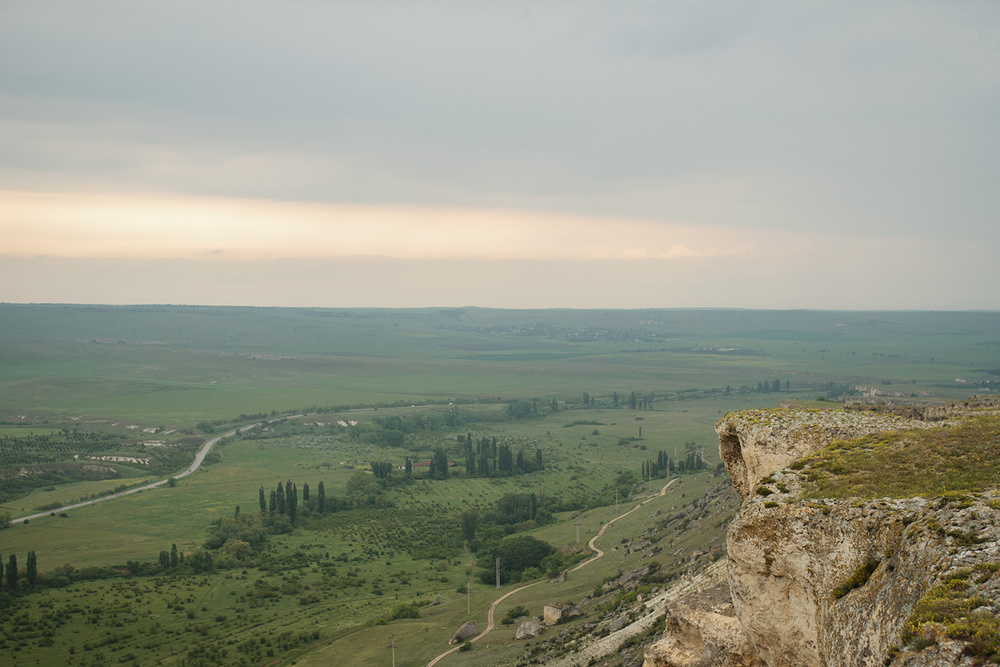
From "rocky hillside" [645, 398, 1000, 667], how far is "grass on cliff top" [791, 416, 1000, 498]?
1.4 inches

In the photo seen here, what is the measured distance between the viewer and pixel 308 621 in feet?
193

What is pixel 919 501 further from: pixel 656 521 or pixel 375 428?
pixel 375 428

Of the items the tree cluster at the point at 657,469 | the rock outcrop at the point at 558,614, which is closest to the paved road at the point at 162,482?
the tree cluster at the point at 657,469

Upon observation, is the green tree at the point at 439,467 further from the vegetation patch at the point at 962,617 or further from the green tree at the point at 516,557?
the vegetation patch at the point at 962,617

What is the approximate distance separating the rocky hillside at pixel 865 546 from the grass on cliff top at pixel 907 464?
4 cm

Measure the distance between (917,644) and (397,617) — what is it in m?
52.3

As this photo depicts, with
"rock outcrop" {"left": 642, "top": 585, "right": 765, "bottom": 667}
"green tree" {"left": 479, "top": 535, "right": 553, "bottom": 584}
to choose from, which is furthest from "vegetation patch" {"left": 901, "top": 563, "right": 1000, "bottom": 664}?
"green tree" {"left": 479, "top": 535, "right": 553, "bottom": 584}

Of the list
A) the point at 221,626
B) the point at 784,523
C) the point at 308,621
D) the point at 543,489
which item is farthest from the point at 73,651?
the point at 543,489

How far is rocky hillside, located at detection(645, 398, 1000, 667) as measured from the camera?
10727mm

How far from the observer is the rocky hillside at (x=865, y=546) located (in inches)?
422

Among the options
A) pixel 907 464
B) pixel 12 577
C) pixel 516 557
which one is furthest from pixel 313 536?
pixel 907 464

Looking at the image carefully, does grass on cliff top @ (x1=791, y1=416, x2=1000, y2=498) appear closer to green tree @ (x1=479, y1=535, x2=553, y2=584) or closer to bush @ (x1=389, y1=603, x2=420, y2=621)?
bush @ (x1=389, y1=603, x2=420, y2=621)

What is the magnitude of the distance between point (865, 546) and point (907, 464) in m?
3.59

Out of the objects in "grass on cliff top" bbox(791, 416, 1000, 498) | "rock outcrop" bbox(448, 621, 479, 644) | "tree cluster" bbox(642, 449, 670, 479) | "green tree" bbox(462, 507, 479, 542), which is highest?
"grass on cliff top" bbox(791, 416, 1000, 498)
